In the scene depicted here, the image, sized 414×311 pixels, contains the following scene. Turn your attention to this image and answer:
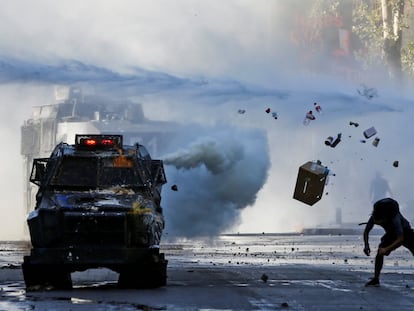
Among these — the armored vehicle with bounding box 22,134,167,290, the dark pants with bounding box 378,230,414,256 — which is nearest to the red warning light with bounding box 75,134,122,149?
the armored vehicle with bounding box 22,134,167,290

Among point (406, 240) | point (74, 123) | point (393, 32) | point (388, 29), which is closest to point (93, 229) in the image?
point (406, 240)

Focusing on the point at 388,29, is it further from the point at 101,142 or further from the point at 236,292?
the point at 236,292

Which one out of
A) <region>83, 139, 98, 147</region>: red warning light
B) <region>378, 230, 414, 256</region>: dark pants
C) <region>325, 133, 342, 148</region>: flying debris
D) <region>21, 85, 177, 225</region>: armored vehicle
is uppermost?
<region>21, 85, 177, 225</region>: armored vehicle

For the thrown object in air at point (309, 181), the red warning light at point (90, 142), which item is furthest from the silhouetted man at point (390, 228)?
the thrown object in air at point (309, 181)

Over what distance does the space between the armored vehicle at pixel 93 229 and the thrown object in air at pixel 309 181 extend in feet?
29.6

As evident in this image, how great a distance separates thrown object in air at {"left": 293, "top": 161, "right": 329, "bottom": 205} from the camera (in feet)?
101

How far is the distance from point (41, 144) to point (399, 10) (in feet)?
156

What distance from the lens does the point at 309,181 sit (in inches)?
1224

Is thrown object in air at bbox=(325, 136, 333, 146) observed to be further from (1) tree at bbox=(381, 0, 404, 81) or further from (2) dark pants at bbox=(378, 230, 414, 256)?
(1) tree at bbox=(381, 0, 404, 81)

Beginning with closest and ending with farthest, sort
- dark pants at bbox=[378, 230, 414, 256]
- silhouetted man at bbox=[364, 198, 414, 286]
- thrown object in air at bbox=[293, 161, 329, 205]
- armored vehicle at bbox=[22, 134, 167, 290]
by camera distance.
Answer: armored vehicle at bbox=[22, 134, 167, 290], silhouetted man at bbox=[364, 198, 414, 286], dark pants at bbox=[378, 230, 414, 256], thrown object in air at bbox=[293, 161, 329, 205]

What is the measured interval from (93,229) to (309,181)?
37.4ft

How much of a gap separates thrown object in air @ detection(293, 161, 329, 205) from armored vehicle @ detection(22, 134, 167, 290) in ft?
29.6

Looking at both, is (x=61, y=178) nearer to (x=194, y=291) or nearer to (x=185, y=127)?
(x=194, y=291)

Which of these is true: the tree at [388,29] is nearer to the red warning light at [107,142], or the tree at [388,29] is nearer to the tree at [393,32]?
the tree at [393,32]
